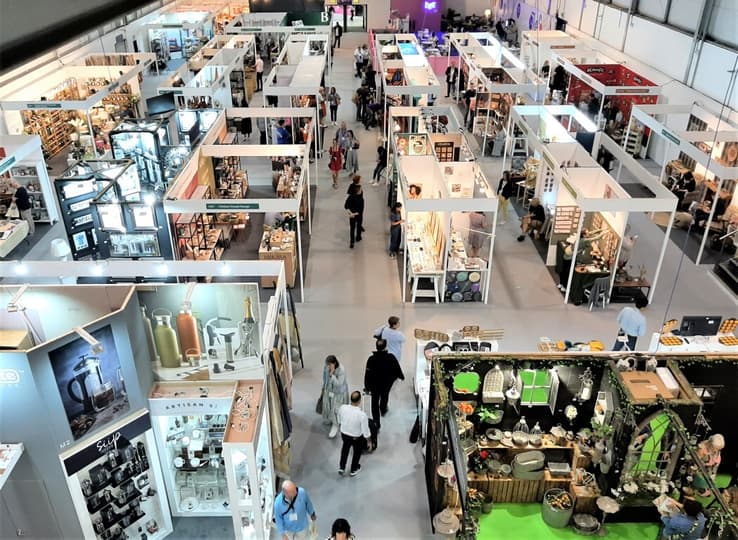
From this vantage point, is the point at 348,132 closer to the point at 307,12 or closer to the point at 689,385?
the point at 689,385

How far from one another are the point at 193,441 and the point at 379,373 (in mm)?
2289

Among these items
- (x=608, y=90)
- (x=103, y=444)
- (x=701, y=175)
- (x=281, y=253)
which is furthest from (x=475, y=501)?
(x=608, y=90)

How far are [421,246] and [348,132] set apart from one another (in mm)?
5454

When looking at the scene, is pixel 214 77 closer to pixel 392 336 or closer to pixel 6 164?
pixel 6 164

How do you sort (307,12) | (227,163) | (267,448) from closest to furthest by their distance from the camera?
(267,448) < (227,163) < (307,12)

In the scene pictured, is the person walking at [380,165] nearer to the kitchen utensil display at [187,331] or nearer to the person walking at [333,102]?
the person walking at [333,102]

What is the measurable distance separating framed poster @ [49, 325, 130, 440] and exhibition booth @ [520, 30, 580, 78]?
18.5 m

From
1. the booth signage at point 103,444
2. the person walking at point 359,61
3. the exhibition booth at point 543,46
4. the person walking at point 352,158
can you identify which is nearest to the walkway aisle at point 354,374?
the person walking at point 352,158

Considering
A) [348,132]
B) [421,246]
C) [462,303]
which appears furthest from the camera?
[348,132]

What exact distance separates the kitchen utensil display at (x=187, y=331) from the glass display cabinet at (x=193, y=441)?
386 millimetres

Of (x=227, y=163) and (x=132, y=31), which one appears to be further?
(x=132, y=31)

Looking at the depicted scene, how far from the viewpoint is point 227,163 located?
14.2m

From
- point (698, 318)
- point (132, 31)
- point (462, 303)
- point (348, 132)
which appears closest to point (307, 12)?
point (132, 31)

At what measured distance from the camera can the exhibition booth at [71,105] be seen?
1509cm
